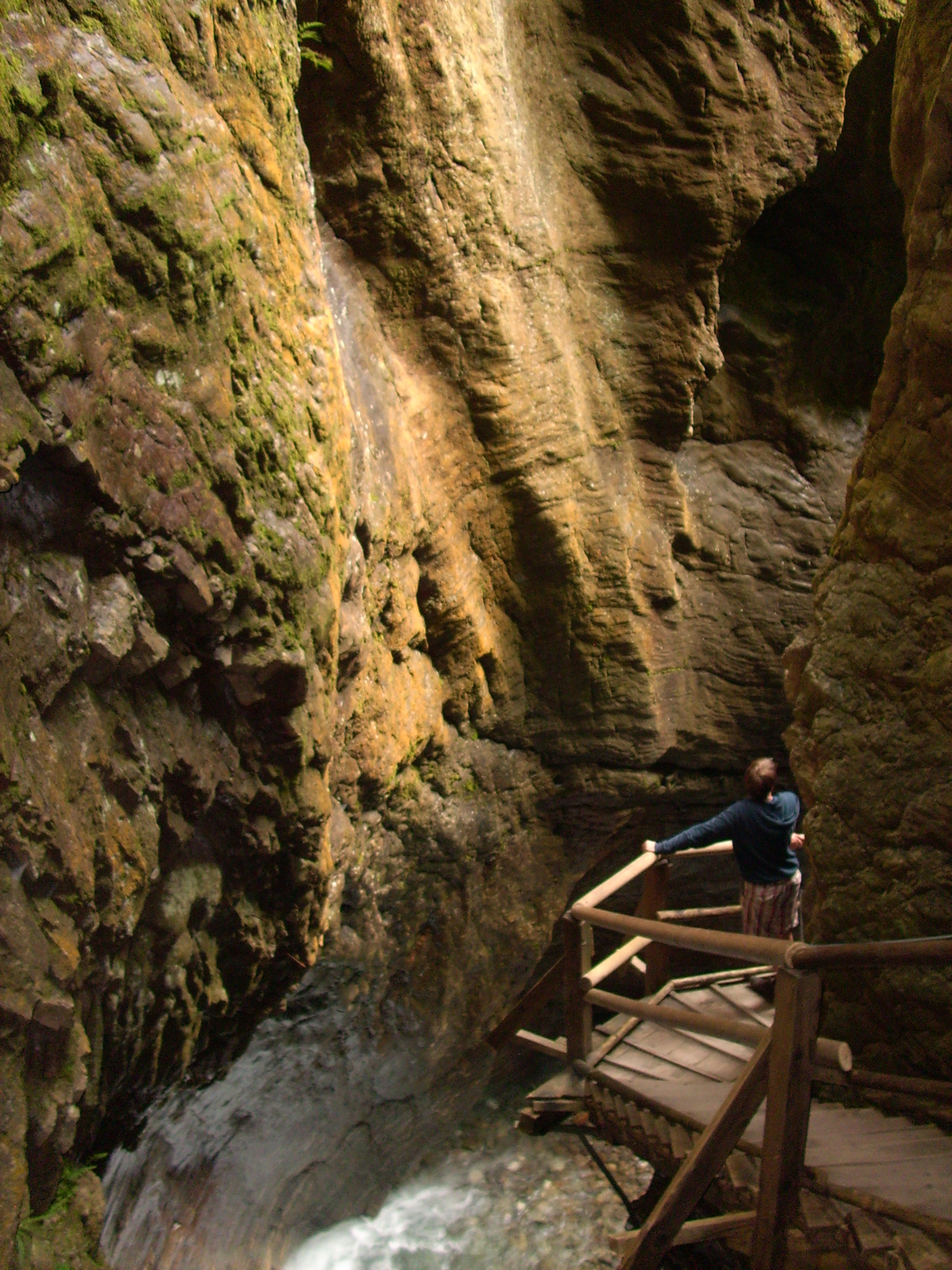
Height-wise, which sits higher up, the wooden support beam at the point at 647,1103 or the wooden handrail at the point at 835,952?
the wooden handrail at the point at 835,952

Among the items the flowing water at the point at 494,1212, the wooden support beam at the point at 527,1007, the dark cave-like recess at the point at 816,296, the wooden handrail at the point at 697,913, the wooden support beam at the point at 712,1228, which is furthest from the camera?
the dark cave-like recess at the point at 816,296

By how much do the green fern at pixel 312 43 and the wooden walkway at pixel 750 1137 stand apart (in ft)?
15.6

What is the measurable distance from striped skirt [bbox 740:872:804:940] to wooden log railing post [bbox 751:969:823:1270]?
1724 mm

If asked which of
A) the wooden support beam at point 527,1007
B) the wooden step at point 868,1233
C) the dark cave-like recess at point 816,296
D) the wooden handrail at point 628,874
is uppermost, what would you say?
the dark cave-like recess at point 816,296

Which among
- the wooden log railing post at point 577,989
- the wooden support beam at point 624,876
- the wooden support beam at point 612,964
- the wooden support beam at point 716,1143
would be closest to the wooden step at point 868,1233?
the wooden support beam at point 716,1143

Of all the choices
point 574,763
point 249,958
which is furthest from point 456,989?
point 249,958

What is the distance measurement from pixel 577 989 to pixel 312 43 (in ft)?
16.4

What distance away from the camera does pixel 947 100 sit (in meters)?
3.42

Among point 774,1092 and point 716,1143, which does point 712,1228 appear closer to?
point 716,1143

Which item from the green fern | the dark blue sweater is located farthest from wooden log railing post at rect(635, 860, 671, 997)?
the green fern

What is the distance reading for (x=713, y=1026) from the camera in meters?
3.35

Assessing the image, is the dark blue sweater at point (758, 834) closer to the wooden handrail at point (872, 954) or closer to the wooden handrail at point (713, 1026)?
the wooden handrail at point (713, 1026)

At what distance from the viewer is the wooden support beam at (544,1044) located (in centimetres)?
446

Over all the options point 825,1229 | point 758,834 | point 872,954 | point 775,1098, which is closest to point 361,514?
point 758,834
